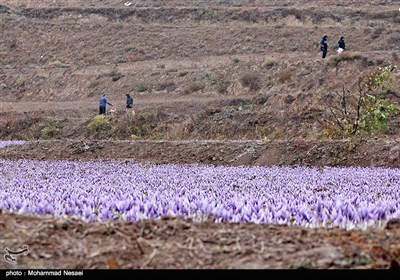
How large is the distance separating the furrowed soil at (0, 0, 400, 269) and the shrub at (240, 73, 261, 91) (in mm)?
79

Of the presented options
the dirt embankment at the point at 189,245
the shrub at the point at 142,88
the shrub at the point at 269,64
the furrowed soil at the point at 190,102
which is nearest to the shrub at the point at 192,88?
the furrowed soil at the point at 190,102

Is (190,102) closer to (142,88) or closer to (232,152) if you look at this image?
(142,88)

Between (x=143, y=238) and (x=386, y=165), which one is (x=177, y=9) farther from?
(x=143, y=238)

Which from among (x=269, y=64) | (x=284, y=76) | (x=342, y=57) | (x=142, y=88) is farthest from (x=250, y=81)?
(x=142, y=88)

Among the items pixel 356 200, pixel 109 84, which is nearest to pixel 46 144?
pixel 356 200

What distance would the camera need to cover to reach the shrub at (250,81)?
49.6 metres

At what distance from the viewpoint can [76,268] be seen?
13.8 ft

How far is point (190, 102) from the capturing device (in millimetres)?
46375

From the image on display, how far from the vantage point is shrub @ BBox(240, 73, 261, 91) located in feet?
163

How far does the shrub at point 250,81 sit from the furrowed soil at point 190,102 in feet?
0.26

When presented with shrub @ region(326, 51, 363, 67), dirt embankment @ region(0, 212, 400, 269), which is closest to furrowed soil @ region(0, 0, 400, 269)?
dirt embankment @ region(0, 212, 400, 269)

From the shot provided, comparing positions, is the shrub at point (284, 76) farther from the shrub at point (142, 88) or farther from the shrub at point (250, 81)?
the shrub at point (142, 88)

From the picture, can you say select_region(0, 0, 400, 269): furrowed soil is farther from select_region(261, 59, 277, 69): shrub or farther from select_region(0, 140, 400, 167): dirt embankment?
select_region(261, 59, 277, 69): shrub

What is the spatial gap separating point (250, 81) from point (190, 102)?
5423 mm
